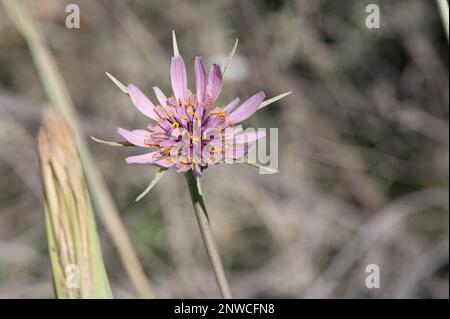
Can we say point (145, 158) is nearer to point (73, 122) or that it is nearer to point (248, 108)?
point (248, 108)

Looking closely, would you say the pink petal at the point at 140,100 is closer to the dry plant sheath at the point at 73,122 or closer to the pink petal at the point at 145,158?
the pink petal at the point at 145,158

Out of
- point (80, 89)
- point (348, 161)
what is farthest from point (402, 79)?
point (80, 89)

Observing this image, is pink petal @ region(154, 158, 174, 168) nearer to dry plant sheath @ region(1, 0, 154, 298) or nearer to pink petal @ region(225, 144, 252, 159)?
pink petal @ region(225, 144, 252, 159)

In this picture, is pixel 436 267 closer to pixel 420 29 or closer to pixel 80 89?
pixel 420 29

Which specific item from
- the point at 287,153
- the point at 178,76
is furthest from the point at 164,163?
the point at 287,153

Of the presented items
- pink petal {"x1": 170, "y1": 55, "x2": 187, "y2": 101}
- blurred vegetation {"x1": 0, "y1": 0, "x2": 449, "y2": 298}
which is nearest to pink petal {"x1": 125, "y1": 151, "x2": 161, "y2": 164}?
pink petal {"x1": 170, "y1": 55, "x2": 187, "y2": 101}
